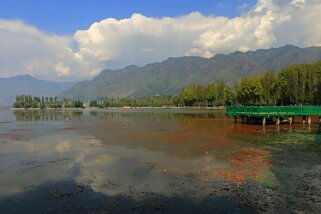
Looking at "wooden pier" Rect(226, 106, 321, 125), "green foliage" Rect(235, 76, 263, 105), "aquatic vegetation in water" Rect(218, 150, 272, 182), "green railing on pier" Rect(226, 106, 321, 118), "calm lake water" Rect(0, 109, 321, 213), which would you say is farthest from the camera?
"green foliage" Rect(235, 76, 263, 105)

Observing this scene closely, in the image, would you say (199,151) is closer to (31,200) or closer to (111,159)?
(111,159)

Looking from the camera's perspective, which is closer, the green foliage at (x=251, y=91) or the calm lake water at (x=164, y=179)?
the calm lake water at (x=164, y=179)

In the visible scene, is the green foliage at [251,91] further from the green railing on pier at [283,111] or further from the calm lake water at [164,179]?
the calm lake water at [164,179]

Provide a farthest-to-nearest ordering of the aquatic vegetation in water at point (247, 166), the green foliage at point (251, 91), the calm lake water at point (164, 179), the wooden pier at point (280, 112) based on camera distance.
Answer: the green foliage at point (251, 91) < the wooden pier at point (280, 112) < the aquatic vegetation in water at point (247, 166) < the calm lake water at point (164, 179)

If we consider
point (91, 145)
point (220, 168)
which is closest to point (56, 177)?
point (220, 168)

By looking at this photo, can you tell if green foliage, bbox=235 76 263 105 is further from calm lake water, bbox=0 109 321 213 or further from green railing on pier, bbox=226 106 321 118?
calm lake water, bbox=0 109 321 213

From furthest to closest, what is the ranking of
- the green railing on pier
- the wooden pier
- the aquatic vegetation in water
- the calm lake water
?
the wooden pier
the green railing on pier
the aquatic vegetation in water
the calm lake water

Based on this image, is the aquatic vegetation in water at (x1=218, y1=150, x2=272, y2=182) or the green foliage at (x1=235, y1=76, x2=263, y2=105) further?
the green foliage at (x1=235, y1=76, x2=263, y2=105)

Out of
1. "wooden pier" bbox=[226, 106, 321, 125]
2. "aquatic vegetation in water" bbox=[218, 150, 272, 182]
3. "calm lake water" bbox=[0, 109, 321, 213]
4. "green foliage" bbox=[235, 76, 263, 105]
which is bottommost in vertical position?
"calm lake water" bbox=[0, 109, 321, 213]

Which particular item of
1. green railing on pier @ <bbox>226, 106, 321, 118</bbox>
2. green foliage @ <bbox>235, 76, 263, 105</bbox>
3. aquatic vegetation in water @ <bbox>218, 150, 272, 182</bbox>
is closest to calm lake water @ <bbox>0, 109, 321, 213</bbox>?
aquatic vegetation in water @ <bbox>218, 150, 272, 182</bbox>

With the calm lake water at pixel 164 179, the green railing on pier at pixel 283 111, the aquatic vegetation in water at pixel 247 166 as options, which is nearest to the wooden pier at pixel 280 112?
the green railing on pier at pixel 283 111

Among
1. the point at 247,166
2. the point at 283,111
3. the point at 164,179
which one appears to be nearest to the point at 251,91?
the point at 283,111

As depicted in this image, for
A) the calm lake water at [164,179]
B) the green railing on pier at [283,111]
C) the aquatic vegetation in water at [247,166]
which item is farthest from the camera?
the green railing on pier at [283,111]

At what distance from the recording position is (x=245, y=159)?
30.8 m
